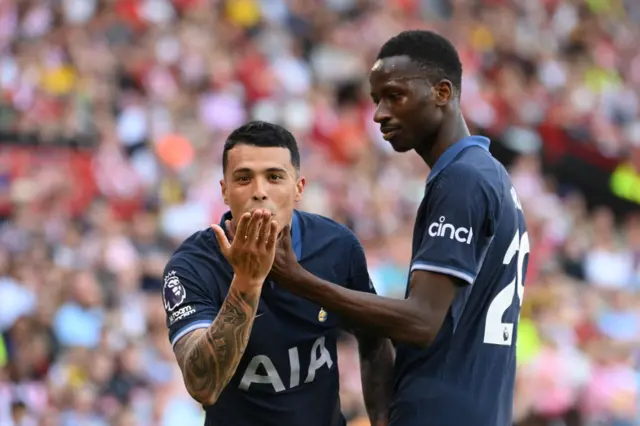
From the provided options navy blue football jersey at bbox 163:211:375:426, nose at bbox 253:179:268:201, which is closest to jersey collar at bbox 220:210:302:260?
navy blue football jersey at bbox 163:211:375:426

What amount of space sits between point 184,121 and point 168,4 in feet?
7.60

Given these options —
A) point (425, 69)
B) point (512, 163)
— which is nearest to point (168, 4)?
point (512, 163)

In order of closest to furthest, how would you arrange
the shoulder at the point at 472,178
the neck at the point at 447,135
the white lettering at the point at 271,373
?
1. the shoulder at the point at 472,178
2. the neck at the point at 447,135
3. the white lettering at the point at 271,373

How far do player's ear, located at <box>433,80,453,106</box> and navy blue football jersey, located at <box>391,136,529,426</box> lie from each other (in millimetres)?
171

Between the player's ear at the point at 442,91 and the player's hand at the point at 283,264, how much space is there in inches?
32.5

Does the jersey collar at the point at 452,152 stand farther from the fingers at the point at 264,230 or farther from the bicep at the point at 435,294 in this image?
the fingers at the point at 264,230

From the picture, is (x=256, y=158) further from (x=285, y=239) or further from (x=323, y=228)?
(x=323, y=228)

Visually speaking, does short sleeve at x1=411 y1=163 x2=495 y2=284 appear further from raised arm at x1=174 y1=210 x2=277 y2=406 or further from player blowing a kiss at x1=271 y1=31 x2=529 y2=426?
raised arm at x1=174 y1=210 x2=277 y2=406

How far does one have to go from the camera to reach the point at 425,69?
455 centimetres

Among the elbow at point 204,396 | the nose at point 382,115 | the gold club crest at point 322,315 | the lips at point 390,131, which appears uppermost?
the nose at point 382,115

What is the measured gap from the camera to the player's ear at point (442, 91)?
14.9ft

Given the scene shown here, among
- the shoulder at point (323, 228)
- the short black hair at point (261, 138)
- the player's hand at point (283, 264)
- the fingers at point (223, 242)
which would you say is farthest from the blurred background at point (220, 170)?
the fingers at point (223, 242)

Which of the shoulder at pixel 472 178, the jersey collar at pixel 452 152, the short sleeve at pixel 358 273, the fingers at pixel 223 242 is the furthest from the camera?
the short sleeve at pixel 358 273

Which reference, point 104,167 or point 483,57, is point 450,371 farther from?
point 483,57
